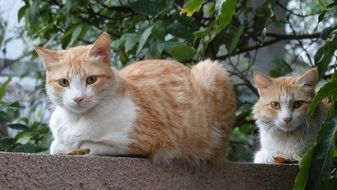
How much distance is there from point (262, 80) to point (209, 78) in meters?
0.87

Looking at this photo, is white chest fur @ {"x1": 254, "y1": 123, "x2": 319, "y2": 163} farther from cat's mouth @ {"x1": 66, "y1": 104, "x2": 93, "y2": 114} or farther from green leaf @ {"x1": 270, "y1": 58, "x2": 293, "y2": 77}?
cat's mouth @ {"x1": 66, "y1": 104, "x2": 93, "y2": 114}

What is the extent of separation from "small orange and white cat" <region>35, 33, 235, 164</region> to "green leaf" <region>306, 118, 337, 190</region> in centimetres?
47

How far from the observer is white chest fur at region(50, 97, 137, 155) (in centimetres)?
234

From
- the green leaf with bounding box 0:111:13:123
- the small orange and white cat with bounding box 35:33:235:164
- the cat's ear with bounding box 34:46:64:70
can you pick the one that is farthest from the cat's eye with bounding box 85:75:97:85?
the green leaf with bounding box 0:111:13:123

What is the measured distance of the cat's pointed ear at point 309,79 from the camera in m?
3.32

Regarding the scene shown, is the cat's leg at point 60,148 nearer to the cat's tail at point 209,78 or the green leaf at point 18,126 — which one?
the cat's tail at point 209,78

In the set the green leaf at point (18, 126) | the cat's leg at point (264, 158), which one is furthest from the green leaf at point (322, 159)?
the green leaf at point (18, 126)

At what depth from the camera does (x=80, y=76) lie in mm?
2379

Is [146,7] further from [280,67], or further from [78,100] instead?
[78,100]

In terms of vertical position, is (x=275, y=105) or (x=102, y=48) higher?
(x=102, y=48)

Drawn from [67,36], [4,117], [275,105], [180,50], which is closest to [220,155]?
[180,50]

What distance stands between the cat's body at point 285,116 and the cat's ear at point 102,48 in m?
1.12

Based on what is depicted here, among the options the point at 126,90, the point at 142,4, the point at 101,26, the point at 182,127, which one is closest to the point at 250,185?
the point at 182,127

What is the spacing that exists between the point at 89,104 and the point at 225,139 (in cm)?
61
